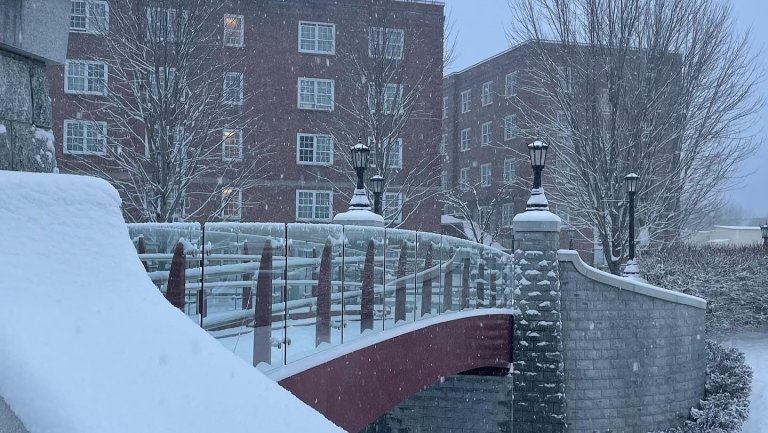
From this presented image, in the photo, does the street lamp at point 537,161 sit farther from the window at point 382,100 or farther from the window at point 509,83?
the window at point 509,83

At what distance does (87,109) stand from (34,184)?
24.8m

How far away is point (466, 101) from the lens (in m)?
46.0

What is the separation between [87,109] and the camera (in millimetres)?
25938

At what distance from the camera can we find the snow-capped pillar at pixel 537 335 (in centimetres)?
1717

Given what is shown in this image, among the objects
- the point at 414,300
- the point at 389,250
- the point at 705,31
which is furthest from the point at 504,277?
the point at 705,31

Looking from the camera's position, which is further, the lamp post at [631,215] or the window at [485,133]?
the window at [485,133]

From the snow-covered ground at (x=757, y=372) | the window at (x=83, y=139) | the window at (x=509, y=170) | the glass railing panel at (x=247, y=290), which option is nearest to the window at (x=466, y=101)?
the window at (x=509, y=170)

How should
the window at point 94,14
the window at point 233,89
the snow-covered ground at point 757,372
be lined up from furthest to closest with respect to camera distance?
the window at point 233,89
the window at point 94,14
the snow-covered ground at point 757,372

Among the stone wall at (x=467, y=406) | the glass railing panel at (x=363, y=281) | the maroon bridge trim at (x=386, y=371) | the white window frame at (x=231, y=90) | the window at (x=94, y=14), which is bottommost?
the stone wall at (x=467, y=406)

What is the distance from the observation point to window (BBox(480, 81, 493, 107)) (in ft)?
139

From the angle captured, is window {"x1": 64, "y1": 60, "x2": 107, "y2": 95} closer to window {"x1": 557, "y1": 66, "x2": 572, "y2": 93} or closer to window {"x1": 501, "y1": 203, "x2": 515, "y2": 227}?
window {"x1": 557, "y1": 66, "x2": 572, "y2": 93}

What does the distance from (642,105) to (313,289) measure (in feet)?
63.1

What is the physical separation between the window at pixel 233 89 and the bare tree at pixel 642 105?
10112mm

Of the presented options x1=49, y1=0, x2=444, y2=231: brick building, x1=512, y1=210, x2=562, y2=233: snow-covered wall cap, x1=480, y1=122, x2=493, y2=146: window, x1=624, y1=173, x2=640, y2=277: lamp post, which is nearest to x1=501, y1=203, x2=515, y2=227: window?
x1=480, y1=122, x2=493, y2=146: window
